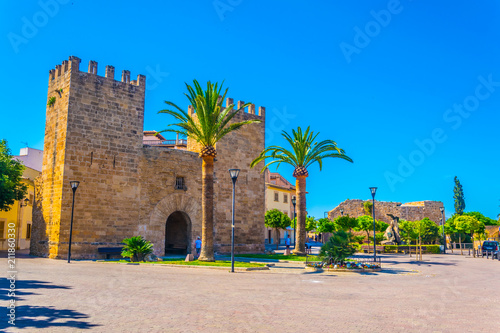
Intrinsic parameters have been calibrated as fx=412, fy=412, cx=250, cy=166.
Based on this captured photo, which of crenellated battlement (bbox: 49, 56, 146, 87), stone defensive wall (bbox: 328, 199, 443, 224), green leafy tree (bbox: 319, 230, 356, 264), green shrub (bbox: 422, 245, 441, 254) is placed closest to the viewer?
green leafy tree (bbox: 319, 230, 356, 264)

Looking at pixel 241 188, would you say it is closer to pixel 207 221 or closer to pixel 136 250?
pixel 207 221

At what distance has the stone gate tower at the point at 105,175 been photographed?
21.5m

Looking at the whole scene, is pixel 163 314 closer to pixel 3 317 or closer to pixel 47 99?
pixel 3 317

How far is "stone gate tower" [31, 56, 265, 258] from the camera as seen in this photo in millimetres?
21469

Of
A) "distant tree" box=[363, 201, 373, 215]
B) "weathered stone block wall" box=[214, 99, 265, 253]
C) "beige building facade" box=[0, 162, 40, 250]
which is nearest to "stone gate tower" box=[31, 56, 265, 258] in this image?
"weathered stone block wall" box=[214, 99, 265, 253]

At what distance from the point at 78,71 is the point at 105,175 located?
5808 millimetres

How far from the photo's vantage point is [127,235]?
75.0 feet

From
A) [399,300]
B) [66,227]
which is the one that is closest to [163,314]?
[399,300]

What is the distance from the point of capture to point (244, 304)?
8484 mm

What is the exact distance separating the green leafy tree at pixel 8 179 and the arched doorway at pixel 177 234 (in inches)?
369

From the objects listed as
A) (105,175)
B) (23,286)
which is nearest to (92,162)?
(105,175)

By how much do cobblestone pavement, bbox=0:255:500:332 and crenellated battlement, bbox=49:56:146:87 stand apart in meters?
13.0

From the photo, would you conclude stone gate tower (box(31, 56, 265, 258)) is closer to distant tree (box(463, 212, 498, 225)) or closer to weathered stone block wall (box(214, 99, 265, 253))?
weathered stone block wall (box(214, 99, 265, 253))

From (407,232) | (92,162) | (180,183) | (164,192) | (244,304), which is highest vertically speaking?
(92,162)
